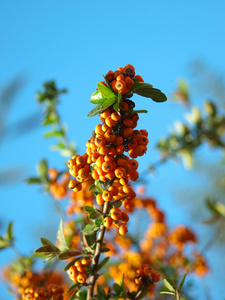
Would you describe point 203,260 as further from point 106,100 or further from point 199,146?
point 106,100

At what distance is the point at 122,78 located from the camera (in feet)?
3.98

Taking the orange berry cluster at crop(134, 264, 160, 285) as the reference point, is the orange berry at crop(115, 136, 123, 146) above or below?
above

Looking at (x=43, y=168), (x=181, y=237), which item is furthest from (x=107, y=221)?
(x=181, y=237)

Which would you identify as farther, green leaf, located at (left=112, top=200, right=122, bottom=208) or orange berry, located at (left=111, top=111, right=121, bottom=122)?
green leaf, located at (left=112, top=200, right=122, bottom=208)

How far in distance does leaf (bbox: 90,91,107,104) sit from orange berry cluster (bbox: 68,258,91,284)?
655 millimetres

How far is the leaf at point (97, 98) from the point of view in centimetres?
125

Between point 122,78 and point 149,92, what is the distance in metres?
0.13

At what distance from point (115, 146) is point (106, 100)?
0.18 meters

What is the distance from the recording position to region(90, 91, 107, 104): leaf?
1.25 meters

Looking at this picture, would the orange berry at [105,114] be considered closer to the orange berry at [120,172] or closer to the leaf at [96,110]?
the leaf at [96,110]

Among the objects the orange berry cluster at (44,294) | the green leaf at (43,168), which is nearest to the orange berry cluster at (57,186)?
the green leaf at (43,168)

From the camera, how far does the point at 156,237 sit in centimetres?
348

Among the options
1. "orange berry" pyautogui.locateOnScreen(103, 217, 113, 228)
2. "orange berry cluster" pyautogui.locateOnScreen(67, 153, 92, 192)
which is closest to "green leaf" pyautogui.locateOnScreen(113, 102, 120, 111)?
"orange berry cluster" pyautogui.locateOnScreen(67, 153, 92, 192)

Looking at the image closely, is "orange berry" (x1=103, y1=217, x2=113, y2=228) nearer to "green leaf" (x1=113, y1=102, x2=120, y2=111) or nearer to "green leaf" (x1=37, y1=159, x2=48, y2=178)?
"green leaf" (x1=113, y1=102, x2=120, y2=111)
